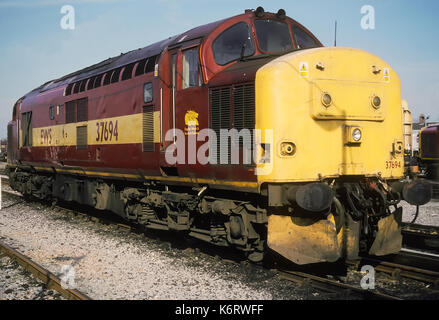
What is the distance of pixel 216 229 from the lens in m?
7.65

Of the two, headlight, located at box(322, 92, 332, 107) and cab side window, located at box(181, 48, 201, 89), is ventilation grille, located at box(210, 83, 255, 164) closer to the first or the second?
cab side window, located at box(181, 48, 201, 89)

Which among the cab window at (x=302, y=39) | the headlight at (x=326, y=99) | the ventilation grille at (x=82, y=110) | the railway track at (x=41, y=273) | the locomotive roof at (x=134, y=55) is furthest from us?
the ventilation grille at (x=82, y=110)

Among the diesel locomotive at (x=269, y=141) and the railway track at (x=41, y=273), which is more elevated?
the diesel locomotive at (x=269, y=141)

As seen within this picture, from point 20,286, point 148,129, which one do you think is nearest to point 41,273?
point 20,286

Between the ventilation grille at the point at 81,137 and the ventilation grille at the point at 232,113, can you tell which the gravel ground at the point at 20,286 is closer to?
the ventilation grille at the point at 232,113

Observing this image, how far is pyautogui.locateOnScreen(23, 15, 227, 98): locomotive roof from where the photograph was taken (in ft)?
26.3

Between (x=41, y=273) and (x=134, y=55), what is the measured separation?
5.43 metres

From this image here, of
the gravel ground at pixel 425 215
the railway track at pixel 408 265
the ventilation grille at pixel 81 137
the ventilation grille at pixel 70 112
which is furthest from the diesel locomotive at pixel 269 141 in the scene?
the gravel ground at pixel 425 215

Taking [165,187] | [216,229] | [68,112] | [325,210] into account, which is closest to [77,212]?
[68,112]

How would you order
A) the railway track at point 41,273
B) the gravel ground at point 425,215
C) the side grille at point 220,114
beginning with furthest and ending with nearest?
the gravel ground at point 425,215, the side grille at point 220,114, the railway track at point 41,273

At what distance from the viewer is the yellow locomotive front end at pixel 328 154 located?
6.29 metres

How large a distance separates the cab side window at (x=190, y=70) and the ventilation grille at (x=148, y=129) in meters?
1.18
